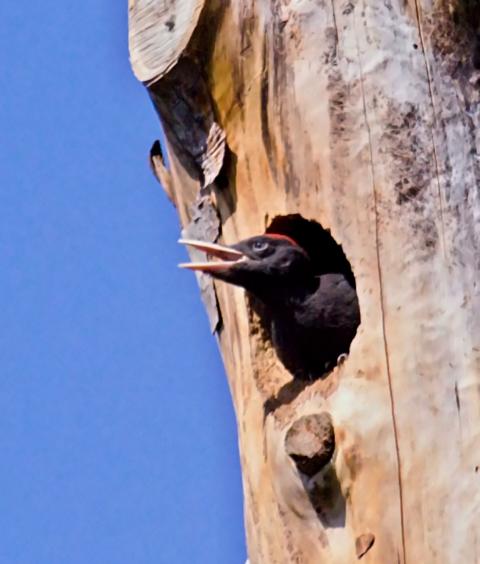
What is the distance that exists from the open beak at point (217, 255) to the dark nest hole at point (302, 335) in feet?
0.42

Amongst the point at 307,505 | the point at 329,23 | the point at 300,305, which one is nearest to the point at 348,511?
the point at 307,505

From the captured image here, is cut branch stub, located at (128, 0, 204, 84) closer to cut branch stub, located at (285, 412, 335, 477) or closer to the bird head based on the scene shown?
the bird head

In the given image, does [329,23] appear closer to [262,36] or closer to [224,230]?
[262,36]

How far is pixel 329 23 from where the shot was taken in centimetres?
498

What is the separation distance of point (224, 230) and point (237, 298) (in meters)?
0.22

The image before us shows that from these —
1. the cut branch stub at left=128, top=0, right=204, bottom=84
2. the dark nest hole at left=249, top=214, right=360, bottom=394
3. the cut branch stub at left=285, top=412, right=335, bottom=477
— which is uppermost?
the cut branch stub at left=128, top=0, right=204, bottom=84

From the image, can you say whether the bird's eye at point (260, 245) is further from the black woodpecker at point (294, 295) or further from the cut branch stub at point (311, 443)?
the cut branch stub at point (311, 443)

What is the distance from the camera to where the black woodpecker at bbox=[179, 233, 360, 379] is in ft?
16.8

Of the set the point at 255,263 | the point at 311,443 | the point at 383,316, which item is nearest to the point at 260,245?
the point at 255,263

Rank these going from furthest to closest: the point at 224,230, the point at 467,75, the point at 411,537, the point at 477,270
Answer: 1. the point at 224,230
2. the point at 467,75
3. the point at 477,270
4. the point at 411,537

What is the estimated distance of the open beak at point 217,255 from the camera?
509cm

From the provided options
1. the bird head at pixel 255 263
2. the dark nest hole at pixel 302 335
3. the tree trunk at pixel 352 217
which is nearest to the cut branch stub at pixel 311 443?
the tree trunk at pixel 352 217

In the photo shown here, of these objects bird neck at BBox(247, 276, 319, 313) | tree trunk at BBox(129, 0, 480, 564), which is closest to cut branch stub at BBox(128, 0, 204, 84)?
tree trunk at BBox(129, 0, 480, 564)

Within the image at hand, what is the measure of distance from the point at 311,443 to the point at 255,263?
0.82 metres
